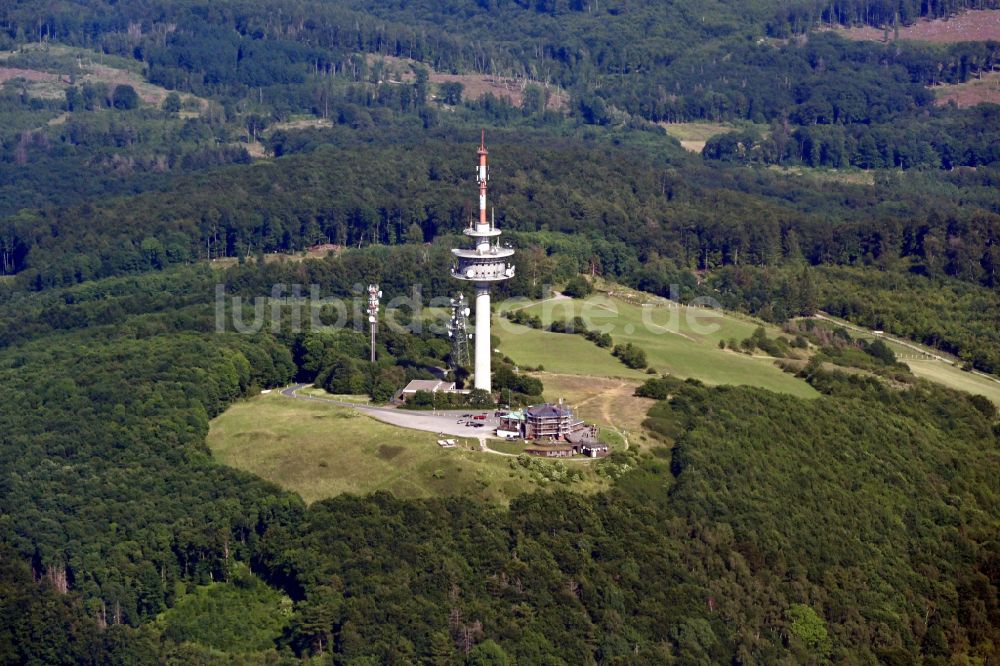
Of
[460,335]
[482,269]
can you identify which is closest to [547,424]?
[482,269]

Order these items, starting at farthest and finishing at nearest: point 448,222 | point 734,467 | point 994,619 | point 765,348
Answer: point 448,222
point 765,348
point 734,467
point 994,619

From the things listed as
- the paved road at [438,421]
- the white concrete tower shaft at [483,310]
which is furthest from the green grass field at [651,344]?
the paved road at [438,421]

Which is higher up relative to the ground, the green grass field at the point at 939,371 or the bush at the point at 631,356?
the bush at the point at 631,356

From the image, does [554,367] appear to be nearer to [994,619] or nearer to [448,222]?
[994,619]

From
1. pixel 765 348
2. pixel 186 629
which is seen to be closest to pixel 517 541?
pixel 186 629

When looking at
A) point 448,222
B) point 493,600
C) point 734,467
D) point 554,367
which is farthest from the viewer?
point 448,222

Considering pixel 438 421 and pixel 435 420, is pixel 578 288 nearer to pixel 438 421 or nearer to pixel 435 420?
pixel 435 420

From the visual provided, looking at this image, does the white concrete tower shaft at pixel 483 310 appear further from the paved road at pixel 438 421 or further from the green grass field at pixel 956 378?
the green grass field at pixel 956 378
